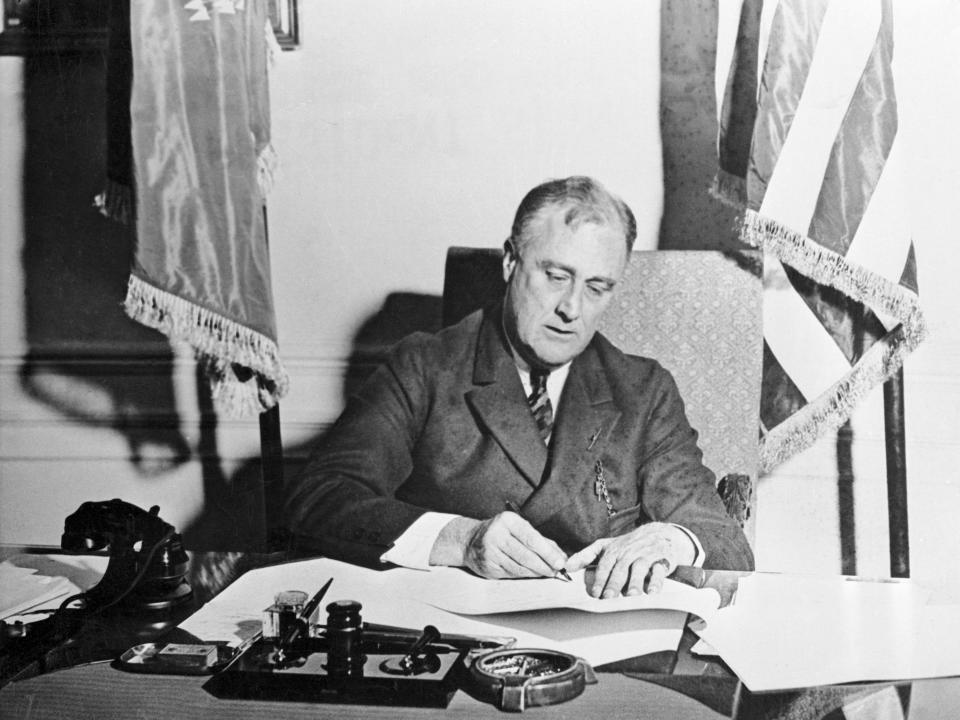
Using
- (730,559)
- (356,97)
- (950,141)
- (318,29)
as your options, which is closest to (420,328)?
(356,97)

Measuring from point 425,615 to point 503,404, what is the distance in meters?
0.52

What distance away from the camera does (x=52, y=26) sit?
2.37m

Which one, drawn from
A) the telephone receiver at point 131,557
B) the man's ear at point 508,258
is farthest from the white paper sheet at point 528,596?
the man's ear at point 508,258

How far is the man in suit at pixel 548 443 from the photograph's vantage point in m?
2.18

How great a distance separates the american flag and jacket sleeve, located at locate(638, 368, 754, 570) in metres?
0.22

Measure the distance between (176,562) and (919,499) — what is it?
164 cm

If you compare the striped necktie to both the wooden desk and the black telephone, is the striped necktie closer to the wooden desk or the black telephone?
the wooden desk

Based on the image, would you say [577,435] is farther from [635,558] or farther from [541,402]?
[635,558]

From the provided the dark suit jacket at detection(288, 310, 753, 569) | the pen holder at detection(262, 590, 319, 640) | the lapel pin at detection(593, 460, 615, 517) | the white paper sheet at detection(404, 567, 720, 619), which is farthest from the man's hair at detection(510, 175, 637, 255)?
the pen holder at detection(262, 590, 319, 640)

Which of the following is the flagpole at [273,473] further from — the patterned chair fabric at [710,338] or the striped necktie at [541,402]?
the patterned chair fabric at [710,338]

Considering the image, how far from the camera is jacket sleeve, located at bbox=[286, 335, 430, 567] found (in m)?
2.20

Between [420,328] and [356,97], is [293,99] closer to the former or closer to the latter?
[356,97]

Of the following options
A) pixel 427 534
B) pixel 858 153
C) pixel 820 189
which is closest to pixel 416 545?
pixel 427 534

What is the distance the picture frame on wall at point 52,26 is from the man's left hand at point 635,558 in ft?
5.49
